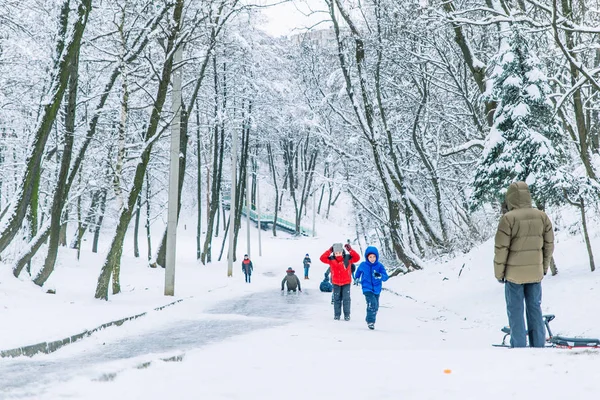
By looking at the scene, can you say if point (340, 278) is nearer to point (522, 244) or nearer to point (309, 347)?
point (309, 347)

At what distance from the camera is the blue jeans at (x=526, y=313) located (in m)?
7.36

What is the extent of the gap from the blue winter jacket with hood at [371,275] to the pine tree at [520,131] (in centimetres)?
439

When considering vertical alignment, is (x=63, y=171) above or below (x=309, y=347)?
above

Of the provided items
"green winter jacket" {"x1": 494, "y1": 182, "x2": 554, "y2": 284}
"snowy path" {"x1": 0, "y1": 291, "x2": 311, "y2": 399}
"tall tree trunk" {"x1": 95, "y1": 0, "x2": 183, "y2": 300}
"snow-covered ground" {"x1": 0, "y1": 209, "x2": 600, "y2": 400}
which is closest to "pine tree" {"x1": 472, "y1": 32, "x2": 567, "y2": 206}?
"snow-covered ground" {"x1": 0, "y1": 209, "x2": 600, "y2": 400}

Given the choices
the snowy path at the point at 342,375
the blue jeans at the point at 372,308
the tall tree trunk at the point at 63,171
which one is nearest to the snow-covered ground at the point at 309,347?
the snowy path at the point at 342,375

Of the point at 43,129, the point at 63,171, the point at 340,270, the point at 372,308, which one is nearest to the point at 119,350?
the point at 372,308

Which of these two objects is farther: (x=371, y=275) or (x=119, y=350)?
(x=371, y=275)

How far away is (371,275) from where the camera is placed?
12.1m

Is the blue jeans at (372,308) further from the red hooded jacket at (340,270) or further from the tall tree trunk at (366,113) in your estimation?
the tall tree trunk at (366,113)

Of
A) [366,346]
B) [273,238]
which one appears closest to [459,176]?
[366,346]

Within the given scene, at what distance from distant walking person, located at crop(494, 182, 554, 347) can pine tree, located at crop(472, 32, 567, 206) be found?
681cm

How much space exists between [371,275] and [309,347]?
415cm

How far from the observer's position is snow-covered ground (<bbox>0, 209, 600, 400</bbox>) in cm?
513

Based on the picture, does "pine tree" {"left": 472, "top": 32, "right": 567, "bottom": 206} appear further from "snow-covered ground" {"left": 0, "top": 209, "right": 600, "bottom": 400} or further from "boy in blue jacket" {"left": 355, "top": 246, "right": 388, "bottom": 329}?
"boy in blue jacket" {"left": 355, "top": 246, "right": 388, "bottom": 329}
